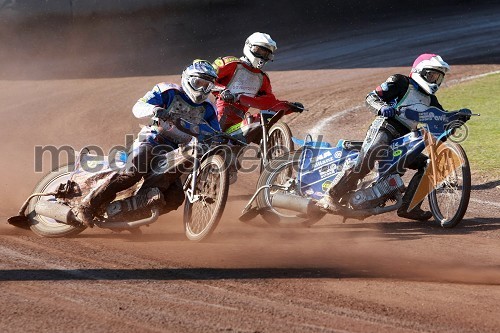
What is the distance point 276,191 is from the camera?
445 inches

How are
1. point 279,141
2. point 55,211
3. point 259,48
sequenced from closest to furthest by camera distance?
point 55,211
point 279,141
point 259,48

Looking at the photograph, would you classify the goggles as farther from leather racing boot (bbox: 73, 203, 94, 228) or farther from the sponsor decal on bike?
the sponsor decal on bike

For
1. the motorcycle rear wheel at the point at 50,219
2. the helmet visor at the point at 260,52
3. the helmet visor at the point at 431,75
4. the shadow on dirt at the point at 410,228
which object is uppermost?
the helmet visor at the point at 260,52

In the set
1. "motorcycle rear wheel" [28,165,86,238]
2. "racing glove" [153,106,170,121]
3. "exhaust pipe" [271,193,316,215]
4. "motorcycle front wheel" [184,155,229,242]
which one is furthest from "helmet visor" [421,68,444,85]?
"motorcycle rear wheel" [28,165,86,238]

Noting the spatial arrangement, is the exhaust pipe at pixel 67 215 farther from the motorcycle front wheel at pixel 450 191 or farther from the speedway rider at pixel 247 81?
the motorcycle front wheel at pixel 450 191

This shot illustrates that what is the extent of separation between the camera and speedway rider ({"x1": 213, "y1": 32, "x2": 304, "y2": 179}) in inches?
503

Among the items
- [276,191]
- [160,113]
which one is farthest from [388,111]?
[160,113]

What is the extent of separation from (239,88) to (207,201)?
3586mm

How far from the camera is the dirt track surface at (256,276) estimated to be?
6.89m

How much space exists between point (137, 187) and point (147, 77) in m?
11.4

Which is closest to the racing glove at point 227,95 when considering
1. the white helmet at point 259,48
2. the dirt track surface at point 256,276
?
the white helmet at point 259,48

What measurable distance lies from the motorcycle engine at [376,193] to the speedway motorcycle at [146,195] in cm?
176

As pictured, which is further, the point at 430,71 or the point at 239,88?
the point at 239,88

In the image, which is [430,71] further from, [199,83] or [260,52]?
[260,52]
